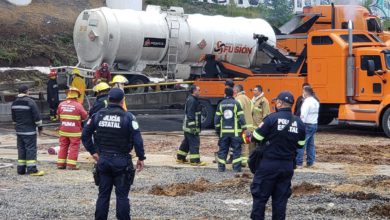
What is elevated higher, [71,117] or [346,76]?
[346,76]

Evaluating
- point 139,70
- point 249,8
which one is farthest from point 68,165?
point 249,8

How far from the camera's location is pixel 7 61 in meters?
34.2

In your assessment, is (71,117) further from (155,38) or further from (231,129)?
(155,38)

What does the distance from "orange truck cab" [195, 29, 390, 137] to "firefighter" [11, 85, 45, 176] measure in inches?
409

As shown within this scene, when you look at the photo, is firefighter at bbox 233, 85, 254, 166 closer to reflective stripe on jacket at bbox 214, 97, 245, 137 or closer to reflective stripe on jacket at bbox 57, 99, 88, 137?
reflective stripe on jacket at bbox 214, 97, 245, 137

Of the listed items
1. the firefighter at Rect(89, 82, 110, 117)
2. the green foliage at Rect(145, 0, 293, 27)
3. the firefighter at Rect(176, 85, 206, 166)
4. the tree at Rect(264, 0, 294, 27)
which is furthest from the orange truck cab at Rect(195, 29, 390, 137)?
the tree at Rect(264, 0, 294, 27)

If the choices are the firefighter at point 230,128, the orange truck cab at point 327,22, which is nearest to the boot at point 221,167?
the firefighter at point 230,128

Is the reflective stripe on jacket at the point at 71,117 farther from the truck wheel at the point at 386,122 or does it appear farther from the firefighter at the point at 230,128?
the truck wheel at the point at 386,122

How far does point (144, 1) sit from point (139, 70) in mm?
20980

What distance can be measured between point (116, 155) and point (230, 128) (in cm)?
555

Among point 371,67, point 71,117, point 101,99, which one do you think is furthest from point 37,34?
point 101,99

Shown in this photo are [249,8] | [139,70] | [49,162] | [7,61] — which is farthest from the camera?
[249,8]

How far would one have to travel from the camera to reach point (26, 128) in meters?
13.6

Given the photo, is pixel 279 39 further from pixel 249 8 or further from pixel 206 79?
pixel 249 8
